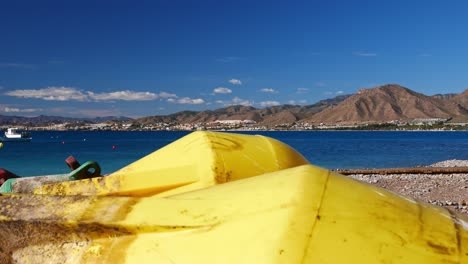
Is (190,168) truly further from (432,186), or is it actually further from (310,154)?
(310,154)

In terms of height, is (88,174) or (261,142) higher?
(261,142)

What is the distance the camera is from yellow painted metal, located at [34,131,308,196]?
3395 mm

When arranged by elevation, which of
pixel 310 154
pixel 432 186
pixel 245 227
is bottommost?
pixel 310 154

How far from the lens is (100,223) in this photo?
1951mm

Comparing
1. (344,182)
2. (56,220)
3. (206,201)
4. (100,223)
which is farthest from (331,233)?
(56,220)

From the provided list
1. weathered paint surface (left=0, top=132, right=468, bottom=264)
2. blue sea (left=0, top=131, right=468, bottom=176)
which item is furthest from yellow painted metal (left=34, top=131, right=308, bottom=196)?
blue sea (left=0, top=131, right=468, bottom=176)

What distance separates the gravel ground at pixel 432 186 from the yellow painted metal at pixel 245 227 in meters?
9.59

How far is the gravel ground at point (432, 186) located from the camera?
41.5 feet

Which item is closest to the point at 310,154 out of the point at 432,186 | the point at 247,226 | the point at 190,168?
the point at 432,186

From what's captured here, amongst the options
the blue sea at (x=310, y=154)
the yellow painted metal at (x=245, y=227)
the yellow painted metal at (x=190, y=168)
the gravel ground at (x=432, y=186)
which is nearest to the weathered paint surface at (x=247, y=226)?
the yellow painted metal at (x=245, y=227)

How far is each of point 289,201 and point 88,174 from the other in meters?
2.91

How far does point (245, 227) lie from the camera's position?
187 cm

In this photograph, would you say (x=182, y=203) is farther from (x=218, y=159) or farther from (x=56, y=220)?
(x=218, y=159)

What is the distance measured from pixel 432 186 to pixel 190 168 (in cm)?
1498
